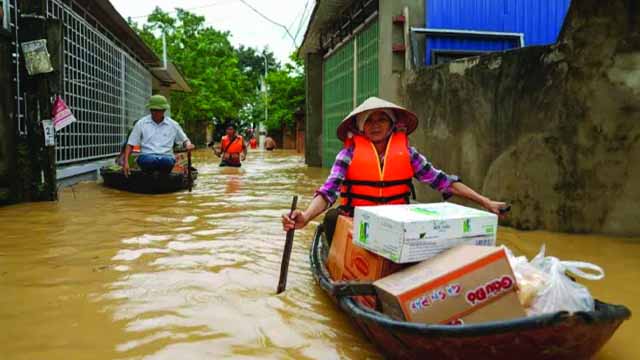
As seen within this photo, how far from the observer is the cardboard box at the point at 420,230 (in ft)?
9.71

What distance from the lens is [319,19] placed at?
14633 mm

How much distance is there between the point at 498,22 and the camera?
10086 millimetres

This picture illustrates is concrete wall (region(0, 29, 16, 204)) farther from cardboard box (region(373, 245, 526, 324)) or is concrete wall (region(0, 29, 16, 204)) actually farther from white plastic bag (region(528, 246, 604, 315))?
white plastic bag (region(528, 246, 604, 315))

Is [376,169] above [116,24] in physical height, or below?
below

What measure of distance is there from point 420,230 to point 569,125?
3.81 metres

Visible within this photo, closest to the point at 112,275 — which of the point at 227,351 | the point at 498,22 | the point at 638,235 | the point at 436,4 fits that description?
the point at 227,351

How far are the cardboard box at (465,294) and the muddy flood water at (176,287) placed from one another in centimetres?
55

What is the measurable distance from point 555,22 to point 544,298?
8815 millimetres

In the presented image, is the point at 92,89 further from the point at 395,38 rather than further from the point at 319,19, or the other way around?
the point at 395,38

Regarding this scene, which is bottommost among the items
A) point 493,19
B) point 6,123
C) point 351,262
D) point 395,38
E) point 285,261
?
point 285,261

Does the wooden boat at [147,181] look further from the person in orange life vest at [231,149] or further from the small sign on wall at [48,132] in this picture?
the person in orange life vest at [231,149]

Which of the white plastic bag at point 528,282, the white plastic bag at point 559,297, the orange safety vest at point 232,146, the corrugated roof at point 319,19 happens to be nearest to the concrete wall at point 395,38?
the corrugated roof at point 319,19

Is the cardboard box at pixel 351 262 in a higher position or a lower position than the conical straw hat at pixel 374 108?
lower

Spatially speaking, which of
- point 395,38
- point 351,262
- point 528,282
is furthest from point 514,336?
point 395,38
